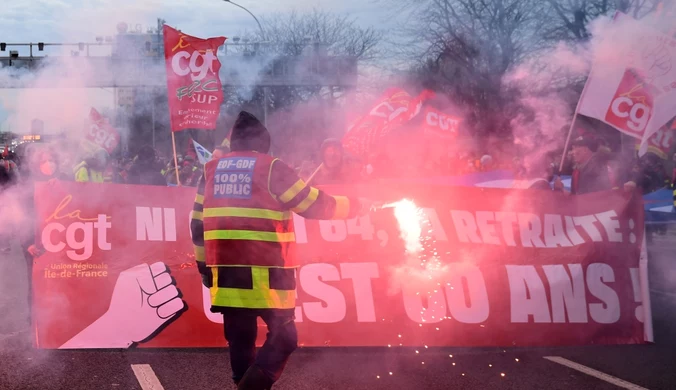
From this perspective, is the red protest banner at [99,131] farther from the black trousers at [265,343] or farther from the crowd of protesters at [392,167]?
the black trousers at [265,343]

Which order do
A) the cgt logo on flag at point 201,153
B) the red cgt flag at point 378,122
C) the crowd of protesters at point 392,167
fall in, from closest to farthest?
1. the crowd of protesters at point 392,167
2. the red cgt flag at point 378,122
3. the cgt logo on flag at point 201,153

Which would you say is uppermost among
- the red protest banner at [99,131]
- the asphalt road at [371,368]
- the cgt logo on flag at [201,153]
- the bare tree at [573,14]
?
the bare tree at [573,14]

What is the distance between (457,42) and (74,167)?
5.30 m

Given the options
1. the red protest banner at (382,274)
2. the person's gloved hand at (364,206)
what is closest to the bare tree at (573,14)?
the red protest banner at (382,274)

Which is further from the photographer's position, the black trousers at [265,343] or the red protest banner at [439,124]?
the red protest banner at [439,124]

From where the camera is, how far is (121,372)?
213 inches

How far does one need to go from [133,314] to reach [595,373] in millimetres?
3532

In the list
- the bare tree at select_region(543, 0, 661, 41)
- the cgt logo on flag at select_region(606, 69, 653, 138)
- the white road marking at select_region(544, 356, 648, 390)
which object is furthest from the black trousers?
the bare tree at select_region(543, 0, 661, 41)

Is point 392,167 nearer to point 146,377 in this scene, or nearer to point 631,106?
point 631,106

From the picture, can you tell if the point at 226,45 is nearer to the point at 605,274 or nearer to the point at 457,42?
the point at 457,42

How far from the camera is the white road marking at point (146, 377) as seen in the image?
16.6ft

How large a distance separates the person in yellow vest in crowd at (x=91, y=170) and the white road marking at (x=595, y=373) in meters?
5.60

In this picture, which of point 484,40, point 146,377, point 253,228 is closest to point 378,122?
point 484,40

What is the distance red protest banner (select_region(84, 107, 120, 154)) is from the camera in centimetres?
1081
